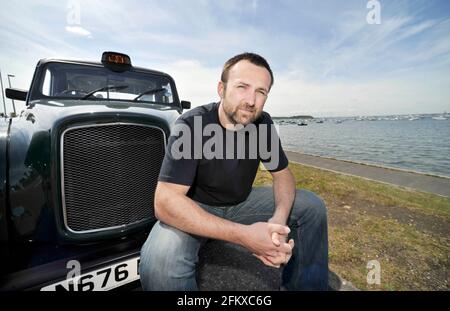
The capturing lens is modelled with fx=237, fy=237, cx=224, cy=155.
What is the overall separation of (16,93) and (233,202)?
371 centimetres

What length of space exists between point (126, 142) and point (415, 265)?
3.71m

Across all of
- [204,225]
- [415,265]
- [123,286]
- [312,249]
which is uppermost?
[204,225]

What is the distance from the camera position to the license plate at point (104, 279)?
163cm

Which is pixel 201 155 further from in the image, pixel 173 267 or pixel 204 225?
pixel 173 267

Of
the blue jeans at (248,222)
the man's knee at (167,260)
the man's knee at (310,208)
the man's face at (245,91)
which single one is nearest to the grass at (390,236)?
the blue jeans at (248,222)

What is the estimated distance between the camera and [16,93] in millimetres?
3541

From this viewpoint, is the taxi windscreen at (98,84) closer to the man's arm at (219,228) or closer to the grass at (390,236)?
the man's arm at (219,228)

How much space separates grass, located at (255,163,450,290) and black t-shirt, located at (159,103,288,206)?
1.76 metres

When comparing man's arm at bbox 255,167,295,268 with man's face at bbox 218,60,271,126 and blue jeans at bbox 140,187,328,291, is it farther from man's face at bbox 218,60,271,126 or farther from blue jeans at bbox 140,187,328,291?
man's face at bbox 218,60,271,126

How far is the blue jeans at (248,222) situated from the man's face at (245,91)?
82 centimetres

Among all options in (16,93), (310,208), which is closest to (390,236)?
(310,208)

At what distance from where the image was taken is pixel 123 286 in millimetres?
1887

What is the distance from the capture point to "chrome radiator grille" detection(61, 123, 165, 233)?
6.32 ft
